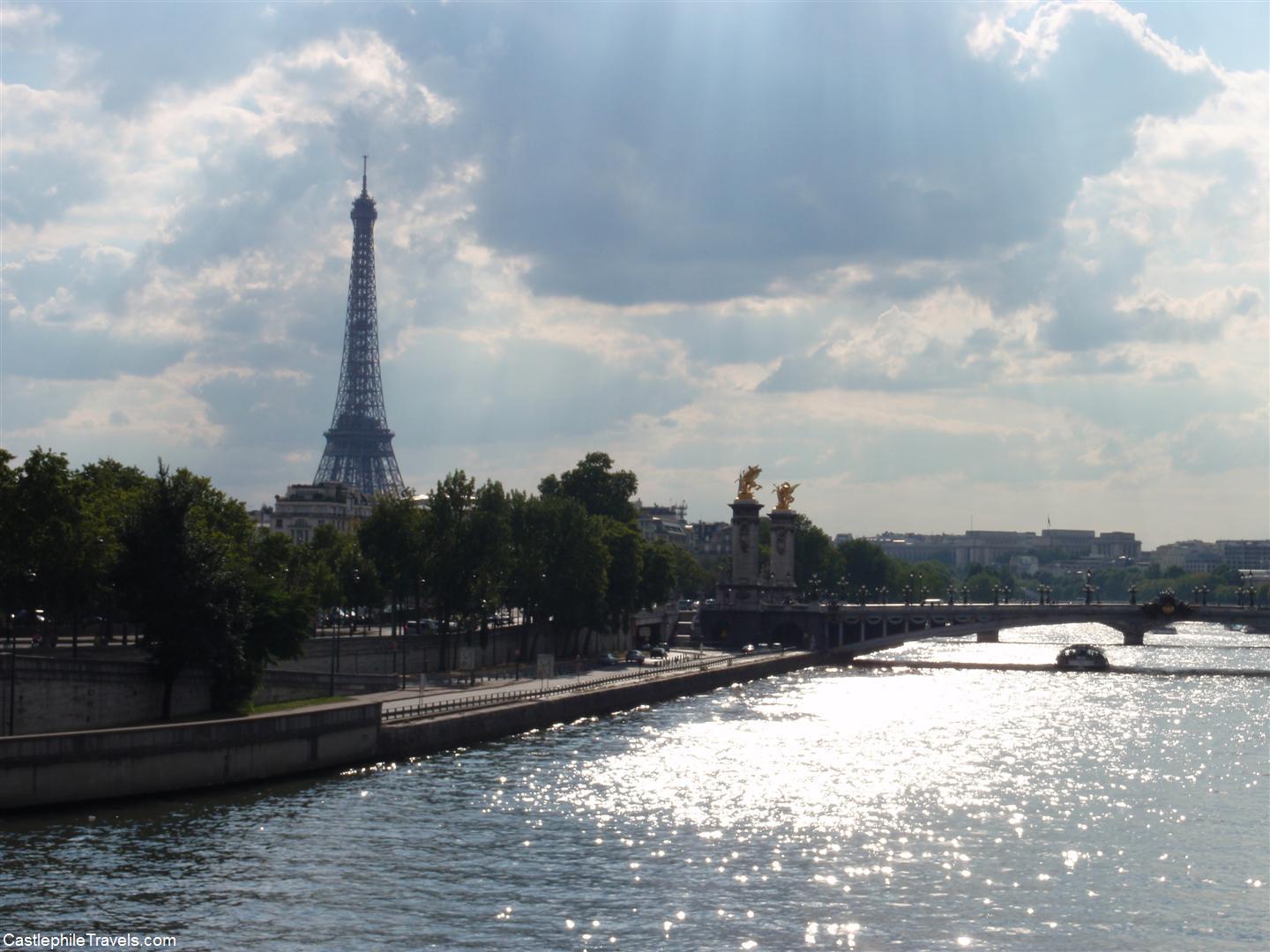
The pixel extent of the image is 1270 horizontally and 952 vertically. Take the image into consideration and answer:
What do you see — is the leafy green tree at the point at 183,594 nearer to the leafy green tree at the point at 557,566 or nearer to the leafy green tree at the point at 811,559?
the leafy green tree at the point at 557,566

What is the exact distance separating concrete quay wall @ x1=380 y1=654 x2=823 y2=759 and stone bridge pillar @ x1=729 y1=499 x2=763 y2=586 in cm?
3274

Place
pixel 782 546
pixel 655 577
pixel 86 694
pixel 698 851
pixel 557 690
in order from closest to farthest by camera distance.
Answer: pixel 698 851
pixel 86 694
pixel 557 690
pixel 655 577
pixel 782 546

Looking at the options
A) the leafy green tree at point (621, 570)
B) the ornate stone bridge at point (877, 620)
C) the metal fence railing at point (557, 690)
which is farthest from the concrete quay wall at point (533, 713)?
the ornate stone bridge at point (877, 620)

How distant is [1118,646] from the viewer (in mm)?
153125

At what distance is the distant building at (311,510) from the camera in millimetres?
188000

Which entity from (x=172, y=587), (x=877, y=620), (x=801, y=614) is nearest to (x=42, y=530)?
(x=172, y=587)

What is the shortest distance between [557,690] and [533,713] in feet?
21.9

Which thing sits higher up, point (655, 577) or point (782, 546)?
point (782, 546)

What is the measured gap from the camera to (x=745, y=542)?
142750mm

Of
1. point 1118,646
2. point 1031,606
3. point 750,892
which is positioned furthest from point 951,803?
point 1118,646

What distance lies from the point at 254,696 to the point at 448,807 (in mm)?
17119

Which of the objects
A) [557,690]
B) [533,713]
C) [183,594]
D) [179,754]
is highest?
[183,594]

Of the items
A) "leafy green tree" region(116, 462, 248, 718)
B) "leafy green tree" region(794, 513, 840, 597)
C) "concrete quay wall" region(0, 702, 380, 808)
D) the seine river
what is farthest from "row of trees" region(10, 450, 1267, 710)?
"leafy green tree" region(794, 513, 840, 597)

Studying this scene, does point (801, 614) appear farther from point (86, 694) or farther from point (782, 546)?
point (86, 694)
